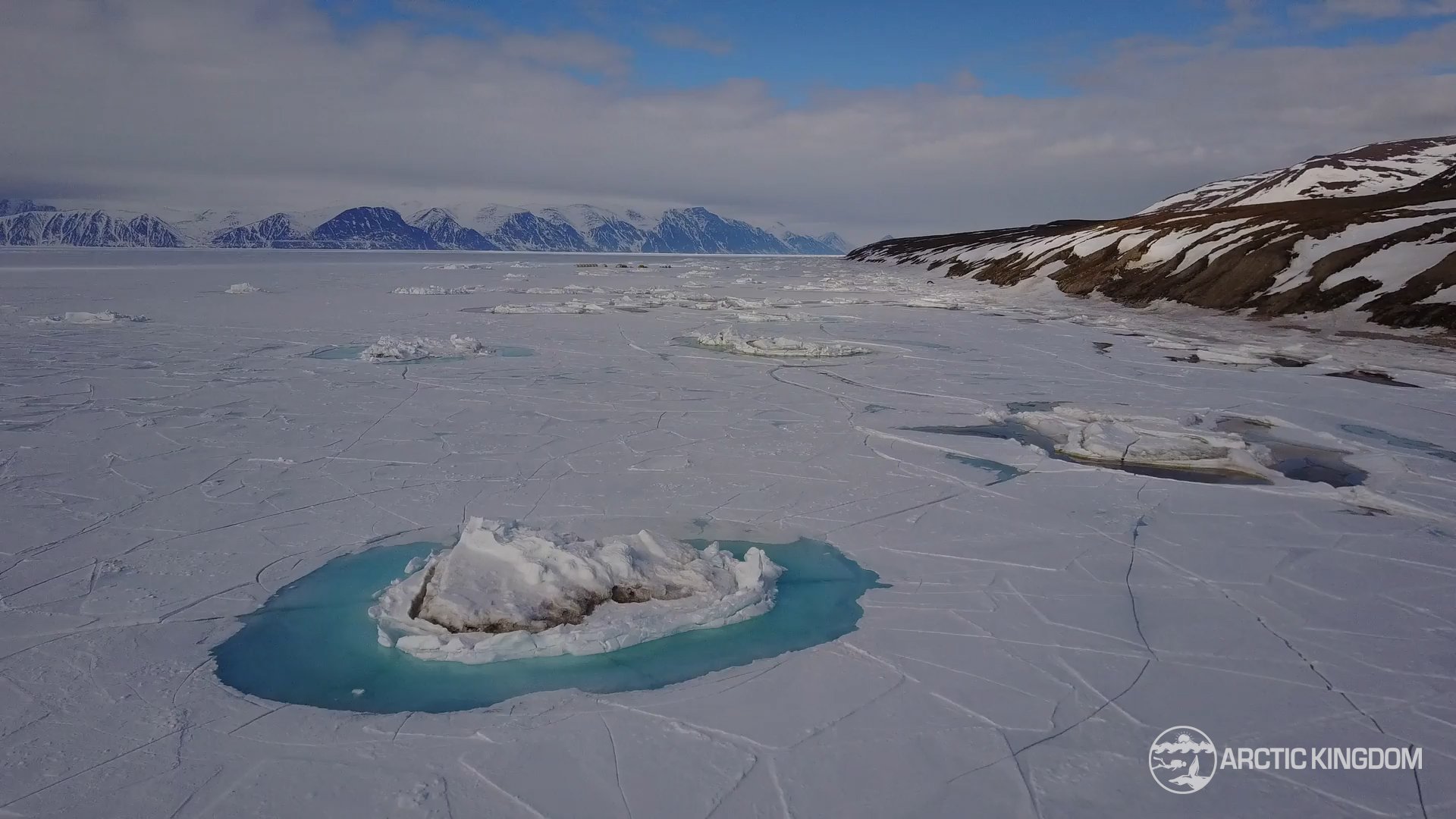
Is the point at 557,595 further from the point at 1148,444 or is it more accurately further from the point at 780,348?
the point at 780,348

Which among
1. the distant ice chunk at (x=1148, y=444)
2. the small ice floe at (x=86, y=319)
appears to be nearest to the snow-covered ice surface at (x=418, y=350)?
the small ice floe at (x=86, y=319)

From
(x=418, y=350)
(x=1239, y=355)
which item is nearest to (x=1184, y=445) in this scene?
(x=1239, y=355)

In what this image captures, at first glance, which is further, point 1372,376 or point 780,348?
point 780,348

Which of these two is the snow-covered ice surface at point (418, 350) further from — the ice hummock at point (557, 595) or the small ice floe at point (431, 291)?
the small ice floe at point (431, 291)

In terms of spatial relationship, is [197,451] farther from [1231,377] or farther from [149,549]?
[1231,377]

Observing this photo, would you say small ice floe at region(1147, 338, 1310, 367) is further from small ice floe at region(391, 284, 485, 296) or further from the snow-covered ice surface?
small ice floe at region(391, 284, 485, 296)

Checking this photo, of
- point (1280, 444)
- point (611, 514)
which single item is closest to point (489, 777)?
point (611, 514)
